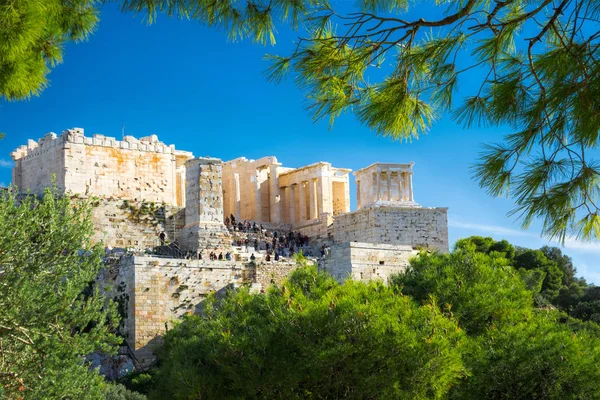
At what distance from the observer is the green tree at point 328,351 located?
51.2 ft

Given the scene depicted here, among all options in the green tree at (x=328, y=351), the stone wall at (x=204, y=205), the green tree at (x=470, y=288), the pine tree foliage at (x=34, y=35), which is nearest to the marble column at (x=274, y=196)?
the stone wall at (x=204, y=205)

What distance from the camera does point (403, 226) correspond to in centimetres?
3575

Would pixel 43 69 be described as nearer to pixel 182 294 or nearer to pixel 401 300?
pixel 401 300

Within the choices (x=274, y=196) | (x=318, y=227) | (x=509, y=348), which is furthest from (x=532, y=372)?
(x=274, y=196)

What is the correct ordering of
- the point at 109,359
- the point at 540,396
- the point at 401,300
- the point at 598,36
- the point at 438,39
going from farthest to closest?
the point at 109,359 < the point at 401,300 < the point at 540,396 < the point at 438,39 < the point at 598,36

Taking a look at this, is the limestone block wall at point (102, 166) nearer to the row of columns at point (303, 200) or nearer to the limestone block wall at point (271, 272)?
the row of columns at point (303, 200)

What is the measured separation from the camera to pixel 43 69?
9.12m

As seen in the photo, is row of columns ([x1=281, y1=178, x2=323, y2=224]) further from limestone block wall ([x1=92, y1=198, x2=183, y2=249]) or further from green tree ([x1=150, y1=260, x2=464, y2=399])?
green tree ([x1=150, y1=260, x2=464, y2=399])

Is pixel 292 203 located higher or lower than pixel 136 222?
higher

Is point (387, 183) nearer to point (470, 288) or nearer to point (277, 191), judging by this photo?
point (277, 191)

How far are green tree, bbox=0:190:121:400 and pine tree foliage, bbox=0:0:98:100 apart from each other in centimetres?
408

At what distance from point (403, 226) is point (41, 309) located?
79.3 feet

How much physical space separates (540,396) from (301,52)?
10112mm

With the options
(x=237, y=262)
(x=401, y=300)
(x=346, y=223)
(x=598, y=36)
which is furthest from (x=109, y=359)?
(x=598, y=36)
